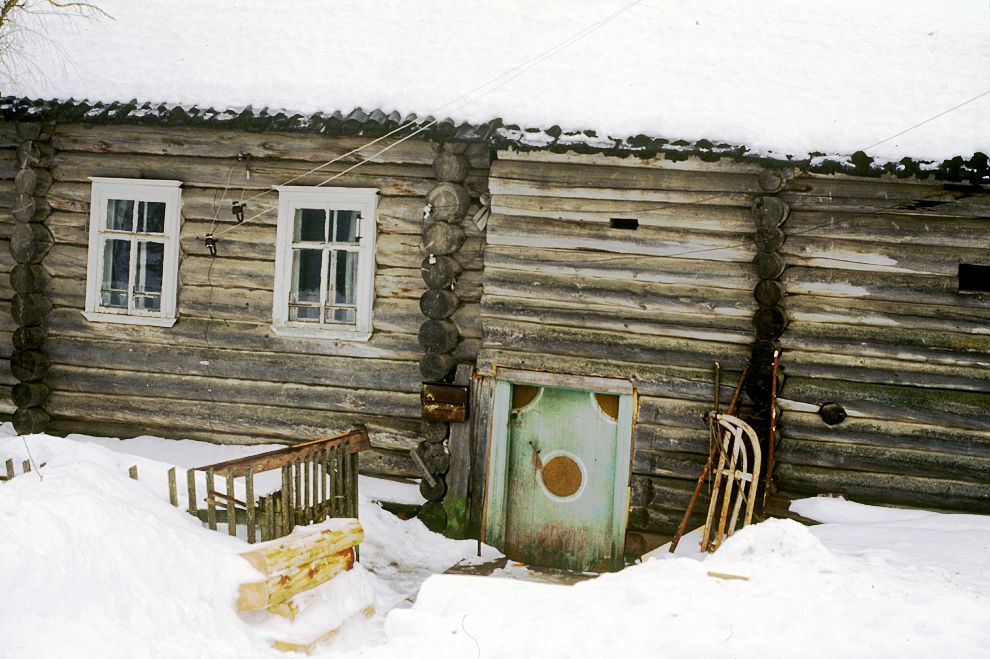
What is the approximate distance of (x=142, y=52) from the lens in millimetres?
10219

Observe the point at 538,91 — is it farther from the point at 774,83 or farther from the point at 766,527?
the point at 766,527

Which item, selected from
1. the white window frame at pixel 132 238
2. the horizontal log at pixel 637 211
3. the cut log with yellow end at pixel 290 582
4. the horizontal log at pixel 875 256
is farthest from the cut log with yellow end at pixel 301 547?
the horizontal log at pixel 875 256

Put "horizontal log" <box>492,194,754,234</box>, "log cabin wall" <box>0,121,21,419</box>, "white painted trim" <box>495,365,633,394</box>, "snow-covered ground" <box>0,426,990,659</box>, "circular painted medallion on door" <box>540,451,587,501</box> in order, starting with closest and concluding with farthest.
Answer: "snow-covered ground" <box>0,426,990,659</box>
"horizontal log" <box>492,194,754,234</box>
"white painted trim" <box>495,365,633,394</box>
"circular painted medallion on door" <box>540,451,587,501</box>
"log cabin wall" <box>0,121,21,419</box>

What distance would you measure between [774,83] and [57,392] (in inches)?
338

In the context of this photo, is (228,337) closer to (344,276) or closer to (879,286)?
(344,276)

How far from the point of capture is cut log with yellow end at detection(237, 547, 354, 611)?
4.99 m

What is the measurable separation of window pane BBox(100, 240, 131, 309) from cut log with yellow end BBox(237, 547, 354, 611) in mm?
5132

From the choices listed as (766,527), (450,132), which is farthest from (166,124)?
(766,527)

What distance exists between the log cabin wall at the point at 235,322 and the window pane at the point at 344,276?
1.04 feet

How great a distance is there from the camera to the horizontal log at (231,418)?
9.12m

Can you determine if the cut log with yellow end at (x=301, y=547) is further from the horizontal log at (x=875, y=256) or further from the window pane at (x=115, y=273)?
the window pane at (x=115, y=273)

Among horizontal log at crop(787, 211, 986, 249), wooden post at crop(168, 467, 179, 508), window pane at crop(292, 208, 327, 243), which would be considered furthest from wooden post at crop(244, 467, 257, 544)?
horizontal log at crop(787, 211, 986, 249)

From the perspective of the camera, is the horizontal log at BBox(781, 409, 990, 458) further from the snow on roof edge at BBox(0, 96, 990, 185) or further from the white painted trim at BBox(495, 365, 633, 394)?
the snow on roof edge at BBox(0, 96, 990, 185)

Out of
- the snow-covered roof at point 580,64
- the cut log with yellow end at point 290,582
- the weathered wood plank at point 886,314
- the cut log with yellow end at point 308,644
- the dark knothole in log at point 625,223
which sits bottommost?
the cut log with yellow end at point 308,644
